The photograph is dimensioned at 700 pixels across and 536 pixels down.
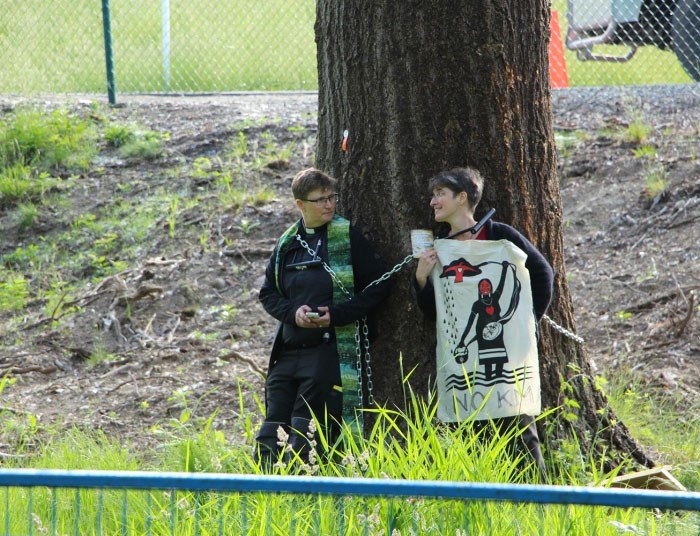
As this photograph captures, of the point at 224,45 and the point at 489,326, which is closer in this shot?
the point at 489,326

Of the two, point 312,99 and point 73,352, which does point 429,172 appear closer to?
point 73,352

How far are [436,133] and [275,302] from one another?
3.53 ft

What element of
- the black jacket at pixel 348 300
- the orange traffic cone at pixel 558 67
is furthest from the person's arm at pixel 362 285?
the orange traffic cone at pixel 558 67

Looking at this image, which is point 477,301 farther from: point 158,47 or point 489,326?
point 158,47

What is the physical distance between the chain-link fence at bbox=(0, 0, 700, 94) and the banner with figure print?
7.41 m

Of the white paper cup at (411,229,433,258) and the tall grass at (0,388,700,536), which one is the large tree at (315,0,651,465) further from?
the tall grass at (0,388,700,536)

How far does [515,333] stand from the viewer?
4.18 meters

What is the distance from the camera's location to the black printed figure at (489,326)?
417cm

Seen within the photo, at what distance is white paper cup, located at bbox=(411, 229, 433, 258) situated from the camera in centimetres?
440

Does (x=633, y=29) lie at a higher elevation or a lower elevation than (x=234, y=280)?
higher

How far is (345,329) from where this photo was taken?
15.1 feet

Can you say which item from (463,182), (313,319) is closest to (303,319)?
(313,319)

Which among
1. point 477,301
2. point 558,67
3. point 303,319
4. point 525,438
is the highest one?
point 558,67

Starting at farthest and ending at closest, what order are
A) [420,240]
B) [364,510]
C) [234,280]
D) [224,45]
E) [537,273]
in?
[224,45], [234,280], [420,240], [537,273], [364,510]
